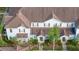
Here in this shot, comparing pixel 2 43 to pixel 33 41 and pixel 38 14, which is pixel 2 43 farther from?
pixel 38 14

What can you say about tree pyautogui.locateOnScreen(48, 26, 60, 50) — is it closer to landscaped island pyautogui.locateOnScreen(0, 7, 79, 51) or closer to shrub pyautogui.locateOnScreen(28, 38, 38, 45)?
landscaped island pyautogui.locateOnScreen(0, 7, 79, 51)


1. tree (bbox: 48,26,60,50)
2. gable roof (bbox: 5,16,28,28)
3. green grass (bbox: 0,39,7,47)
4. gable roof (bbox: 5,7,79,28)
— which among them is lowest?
green grass (bbox: 0,39,7,47)

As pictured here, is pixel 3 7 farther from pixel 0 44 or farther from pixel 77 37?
pixel 77 37

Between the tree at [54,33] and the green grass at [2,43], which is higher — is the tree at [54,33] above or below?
above

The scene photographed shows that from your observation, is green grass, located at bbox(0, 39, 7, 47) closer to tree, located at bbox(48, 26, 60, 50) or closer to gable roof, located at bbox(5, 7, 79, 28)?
gable roof, located at bbox(5, 7, 79, 28)

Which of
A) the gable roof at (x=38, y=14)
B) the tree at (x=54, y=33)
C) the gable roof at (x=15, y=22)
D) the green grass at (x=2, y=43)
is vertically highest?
the gable roof at (x=38, y=14)

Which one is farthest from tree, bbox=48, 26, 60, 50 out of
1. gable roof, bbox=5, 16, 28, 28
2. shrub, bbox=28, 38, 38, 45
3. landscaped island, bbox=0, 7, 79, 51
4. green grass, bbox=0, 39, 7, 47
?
green grass, bbox=0, 39, 7, 47

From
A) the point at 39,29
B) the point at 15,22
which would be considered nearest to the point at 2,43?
the point at 15,22

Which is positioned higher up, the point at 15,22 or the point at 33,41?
the point at 15,22

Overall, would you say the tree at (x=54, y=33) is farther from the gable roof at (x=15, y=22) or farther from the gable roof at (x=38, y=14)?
the gable roof at (x=15, y=22)

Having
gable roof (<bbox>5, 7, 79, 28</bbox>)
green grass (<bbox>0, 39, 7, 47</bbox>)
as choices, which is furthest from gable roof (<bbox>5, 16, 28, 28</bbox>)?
green grass (<bbox>0, 39, 7, 47</bbox>)

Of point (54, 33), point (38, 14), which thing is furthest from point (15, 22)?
point (54, 33)

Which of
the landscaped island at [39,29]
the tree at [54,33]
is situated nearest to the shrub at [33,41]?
the landscaped island at [39,29]

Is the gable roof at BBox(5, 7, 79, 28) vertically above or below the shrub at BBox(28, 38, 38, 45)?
above
